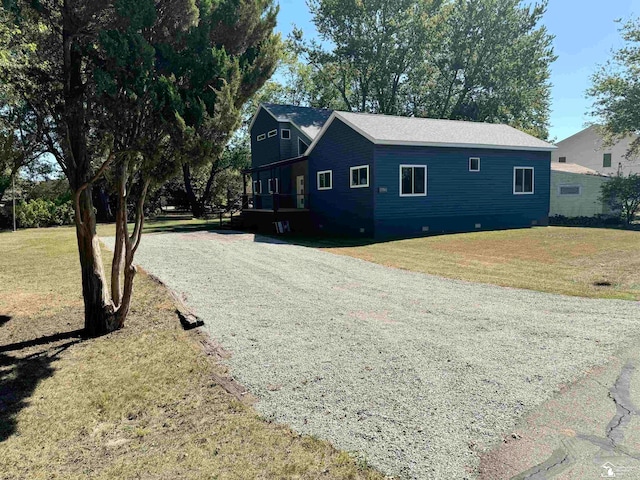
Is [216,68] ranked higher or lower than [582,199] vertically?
higher

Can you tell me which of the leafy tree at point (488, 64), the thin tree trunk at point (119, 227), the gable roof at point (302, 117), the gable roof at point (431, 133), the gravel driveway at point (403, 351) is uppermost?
the leafy tree at point (488, 64)

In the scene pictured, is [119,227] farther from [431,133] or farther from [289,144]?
[289,144]

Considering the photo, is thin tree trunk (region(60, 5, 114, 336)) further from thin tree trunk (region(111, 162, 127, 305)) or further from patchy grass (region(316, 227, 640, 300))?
patchy grass (region(316, 227, 640, 300))

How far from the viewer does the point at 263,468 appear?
115 inches

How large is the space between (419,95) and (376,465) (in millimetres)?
40072

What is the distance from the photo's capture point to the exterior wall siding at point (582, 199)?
25266 mm

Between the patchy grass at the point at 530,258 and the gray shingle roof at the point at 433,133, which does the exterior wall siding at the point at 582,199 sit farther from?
the patchy grass at the point at 530,258

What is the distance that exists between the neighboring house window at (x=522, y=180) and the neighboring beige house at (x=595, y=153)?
768 inches

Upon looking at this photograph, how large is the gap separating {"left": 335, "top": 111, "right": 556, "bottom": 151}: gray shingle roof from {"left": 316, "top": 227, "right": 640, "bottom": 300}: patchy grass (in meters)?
3.94

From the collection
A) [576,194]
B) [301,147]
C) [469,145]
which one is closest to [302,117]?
[301,147]

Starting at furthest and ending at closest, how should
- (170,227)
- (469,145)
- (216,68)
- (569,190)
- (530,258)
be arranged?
(569,190)
(170,227)
(469,145)
(530,258)
(216,68)

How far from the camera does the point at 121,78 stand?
16.8 feet

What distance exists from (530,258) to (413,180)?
677 cm

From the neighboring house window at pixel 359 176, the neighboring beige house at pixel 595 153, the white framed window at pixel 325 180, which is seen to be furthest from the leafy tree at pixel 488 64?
the neighboring house window at pixel 359 176
